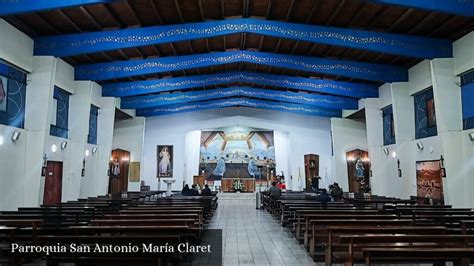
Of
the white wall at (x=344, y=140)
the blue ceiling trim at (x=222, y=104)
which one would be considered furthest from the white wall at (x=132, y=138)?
the white wall at (x=344, y=140)

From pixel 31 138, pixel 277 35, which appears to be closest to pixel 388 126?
pixel 277 35

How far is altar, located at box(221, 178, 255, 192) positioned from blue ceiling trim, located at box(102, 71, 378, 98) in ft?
30.4

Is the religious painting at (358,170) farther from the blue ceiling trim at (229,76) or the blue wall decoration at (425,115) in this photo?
the blue wall decoration at (425,115)

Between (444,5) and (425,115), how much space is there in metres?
5.10

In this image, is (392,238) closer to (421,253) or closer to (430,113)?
(421,253)

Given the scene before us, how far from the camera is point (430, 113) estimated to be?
10.7 meters

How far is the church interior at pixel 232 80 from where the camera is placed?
4703mm

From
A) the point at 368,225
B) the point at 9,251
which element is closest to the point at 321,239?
the point at 368,225

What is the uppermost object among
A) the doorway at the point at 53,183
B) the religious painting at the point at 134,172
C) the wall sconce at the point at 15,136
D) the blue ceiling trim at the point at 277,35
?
the blue ceiling trim at the point at 277,35

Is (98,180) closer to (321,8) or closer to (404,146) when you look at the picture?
(321,8)

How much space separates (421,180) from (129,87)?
33.1ft

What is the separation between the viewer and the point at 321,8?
8.30 meters

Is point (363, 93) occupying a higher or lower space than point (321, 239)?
higher

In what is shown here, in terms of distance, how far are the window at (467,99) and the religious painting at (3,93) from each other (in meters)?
10.7
